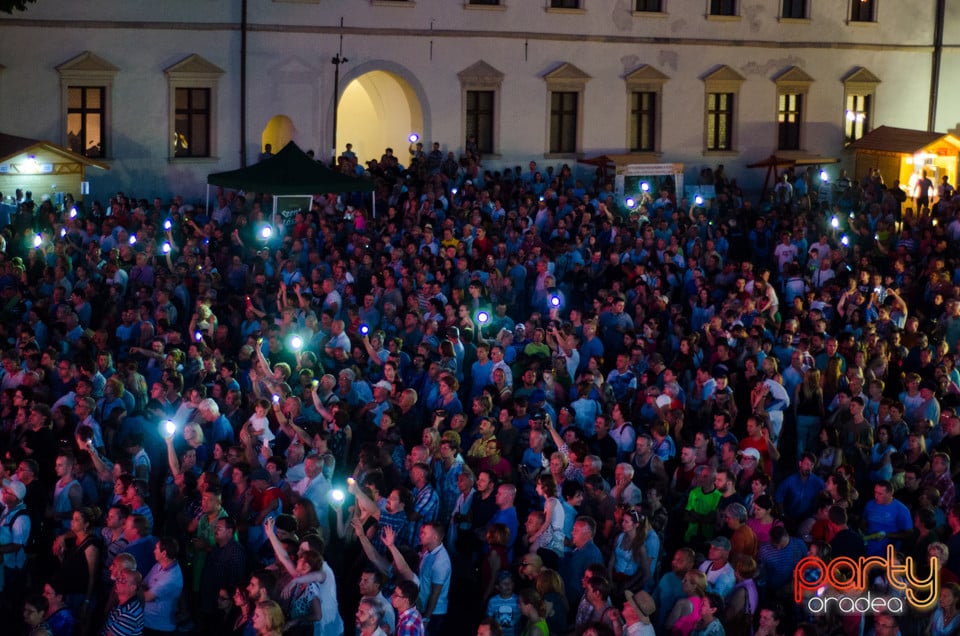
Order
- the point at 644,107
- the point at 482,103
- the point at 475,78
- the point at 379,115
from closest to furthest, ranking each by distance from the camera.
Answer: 1. the point at 475,78
2. the point at 482,103
3. the point at 379,115
4. the point at 644,107

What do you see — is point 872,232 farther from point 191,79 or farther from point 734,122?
point 191,79

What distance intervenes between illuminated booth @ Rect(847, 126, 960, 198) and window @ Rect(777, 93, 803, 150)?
1.43 meters

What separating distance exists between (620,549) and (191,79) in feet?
66.6

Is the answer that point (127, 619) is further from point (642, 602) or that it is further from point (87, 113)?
point (87, 113)

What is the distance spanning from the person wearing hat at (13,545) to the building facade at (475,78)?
56.6 feet

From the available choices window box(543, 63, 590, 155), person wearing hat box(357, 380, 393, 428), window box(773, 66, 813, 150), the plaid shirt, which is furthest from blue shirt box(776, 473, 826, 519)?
window box(773, 66, 813, 150)

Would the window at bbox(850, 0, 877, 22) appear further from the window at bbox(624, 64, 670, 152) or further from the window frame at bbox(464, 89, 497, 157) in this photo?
the window frame at bbox(464, 89, 497, 157)

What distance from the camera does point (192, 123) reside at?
1107 inches

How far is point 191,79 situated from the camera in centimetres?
2780

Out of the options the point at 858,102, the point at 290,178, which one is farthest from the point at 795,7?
the point at 290,178

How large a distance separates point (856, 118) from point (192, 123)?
16933 millimetres

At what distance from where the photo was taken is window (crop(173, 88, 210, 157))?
91.8 feet

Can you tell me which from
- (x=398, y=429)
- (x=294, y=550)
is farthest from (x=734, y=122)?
(x=294, y=550)

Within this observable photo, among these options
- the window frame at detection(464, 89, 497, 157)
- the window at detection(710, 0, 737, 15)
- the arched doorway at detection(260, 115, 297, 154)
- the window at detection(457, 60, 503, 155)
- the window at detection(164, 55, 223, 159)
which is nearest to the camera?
the window at detection(164, 55, 223, 159)
